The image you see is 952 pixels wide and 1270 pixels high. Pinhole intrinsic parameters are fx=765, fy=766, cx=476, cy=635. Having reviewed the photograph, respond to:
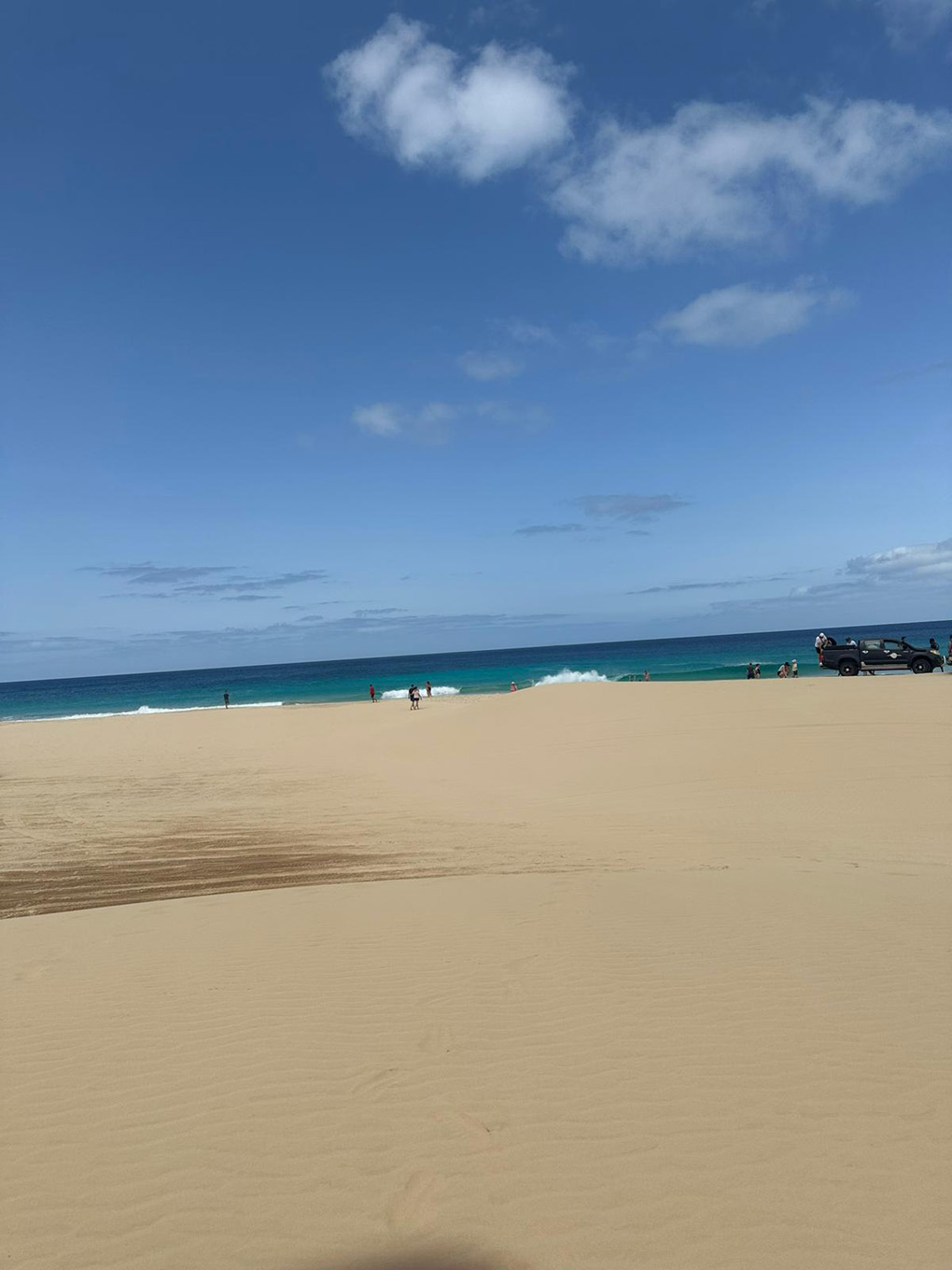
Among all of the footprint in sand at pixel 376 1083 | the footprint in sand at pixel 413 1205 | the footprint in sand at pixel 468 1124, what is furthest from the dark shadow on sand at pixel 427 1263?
the footprint in sand at pixel 376 1083

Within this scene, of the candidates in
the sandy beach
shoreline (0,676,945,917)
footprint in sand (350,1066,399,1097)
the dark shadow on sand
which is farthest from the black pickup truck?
the dark shadow on sand

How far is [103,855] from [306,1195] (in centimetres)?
969

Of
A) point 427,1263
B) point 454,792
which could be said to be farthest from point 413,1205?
point 454,792

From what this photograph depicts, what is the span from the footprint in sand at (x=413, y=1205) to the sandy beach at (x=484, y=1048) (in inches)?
0.6

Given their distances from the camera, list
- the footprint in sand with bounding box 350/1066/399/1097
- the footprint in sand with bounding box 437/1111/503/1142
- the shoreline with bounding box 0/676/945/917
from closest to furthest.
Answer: the footprint in sand with bounding box 437/1111/503/1142, the footprint in sand with bounding box 350/1066/399/1097, the shoreline with bounding box 0/676/945/917

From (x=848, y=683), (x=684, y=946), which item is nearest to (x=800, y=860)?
(x=684, y=946)

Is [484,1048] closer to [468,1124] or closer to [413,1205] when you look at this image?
[468,1124]

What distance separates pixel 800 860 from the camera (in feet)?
34.2

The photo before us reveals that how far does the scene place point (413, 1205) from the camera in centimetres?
354

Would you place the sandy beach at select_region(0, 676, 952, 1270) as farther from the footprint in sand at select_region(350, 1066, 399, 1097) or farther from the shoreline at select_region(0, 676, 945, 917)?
the shoreline at select_region(0, 676, 945, 917)

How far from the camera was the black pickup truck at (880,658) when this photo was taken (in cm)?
3506

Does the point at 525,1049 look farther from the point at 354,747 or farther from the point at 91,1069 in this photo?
the point at 354,747

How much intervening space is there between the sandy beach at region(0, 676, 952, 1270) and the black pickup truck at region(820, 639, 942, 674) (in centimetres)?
2467

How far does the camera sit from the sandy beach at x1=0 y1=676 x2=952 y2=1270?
3441 millimetres
